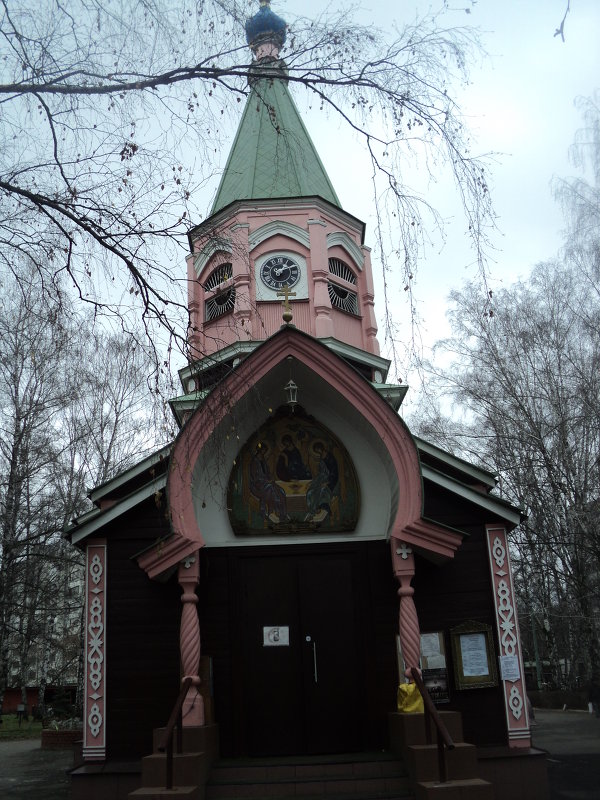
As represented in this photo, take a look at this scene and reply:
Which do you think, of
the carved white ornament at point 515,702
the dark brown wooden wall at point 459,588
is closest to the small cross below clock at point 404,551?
the dark brown wooden wall at point 459,588

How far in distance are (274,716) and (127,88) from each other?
7961 millimetres

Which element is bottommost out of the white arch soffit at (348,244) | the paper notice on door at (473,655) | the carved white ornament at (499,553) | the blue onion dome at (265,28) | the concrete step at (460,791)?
the concrete step at (460,791)

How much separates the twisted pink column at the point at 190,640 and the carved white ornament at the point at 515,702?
417 centimetres

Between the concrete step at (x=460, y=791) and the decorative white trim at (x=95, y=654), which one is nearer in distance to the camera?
the concrete step at (x=460, y=791)

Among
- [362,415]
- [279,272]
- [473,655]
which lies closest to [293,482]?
[362,415]

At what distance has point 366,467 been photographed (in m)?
11.6

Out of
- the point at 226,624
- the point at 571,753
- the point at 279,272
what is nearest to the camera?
the point at 226,624

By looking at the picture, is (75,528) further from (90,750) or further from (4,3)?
(4,3)

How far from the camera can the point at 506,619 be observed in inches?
429

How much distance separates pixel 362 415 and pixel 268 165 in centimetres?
874

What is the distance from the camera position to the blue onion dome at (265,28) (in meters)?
6.86

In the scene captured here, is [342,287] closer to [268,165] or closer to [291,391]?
[268,165]

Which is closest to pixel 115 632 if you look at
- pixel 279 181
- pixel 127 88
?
pixel 127 88

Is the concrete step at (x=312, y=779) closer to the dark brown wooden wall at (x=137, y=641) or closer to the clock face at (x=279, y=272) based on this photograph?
the dark brown wooden wall at (x=137, y=641)
